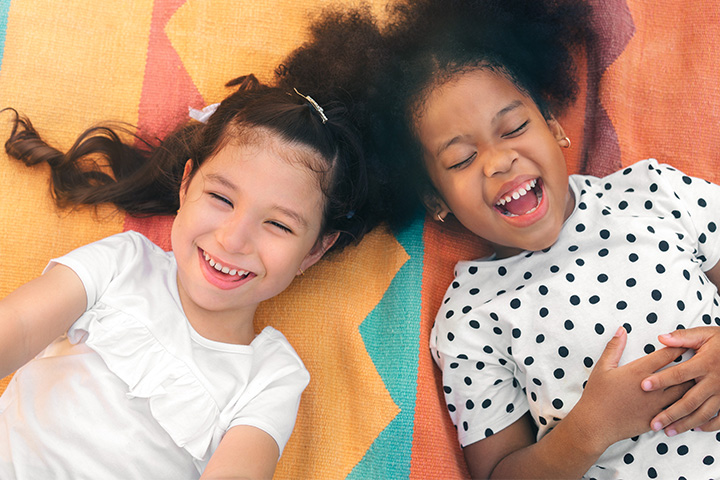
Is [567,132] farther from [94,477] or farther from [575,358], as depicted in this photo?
[94,477]

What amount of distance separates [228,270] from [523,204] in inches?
23.2

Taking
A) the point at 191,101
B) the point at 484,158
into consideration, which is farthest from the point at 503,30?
the point at 191,101

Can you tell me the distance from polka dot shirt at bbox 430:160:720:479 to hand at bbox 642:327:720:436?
51 mm

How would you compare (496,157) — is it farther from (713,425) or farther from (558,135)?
(713,425)

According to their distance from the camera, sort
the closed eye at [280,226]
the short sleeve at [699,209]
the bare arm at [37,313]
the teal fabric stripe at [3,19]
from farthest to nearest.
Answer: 1. the teal fabric stripe at [3,19]
2. the short sleeve at [699,209]
3. the closed eye at [280,226]
4. the bare arm at [37,313]

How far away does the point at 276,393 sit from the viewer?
1.16m

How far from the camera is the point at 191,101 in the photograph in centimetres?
144

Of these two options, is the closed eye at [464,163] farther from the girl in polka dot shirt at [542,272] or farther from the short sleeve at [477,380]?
the short sleeve at [477,380]

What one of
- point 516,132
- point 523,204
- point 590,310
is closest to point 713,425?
point 590,310

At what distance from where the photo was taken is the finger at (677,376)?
1066 mm

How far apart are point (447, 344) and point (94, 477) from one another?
697mm

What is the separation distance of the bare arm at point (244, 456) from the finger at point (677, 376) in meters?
0.67

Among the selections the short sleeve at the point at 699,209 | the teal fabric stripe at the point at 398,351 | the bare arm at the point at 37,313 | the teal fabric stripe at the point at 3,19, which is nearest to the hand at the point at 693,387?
the short sleeve at the point at 699,209

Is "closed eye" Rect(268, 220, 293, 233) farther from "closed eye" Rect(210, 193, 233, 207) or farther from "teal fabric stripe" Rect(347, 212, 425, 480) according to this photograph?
"teal fabric stripe" Rect(347, 212, 425, 480)
